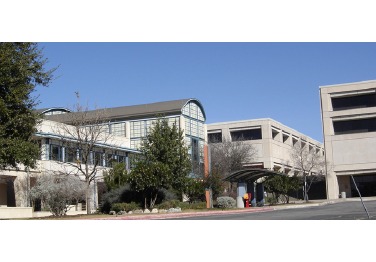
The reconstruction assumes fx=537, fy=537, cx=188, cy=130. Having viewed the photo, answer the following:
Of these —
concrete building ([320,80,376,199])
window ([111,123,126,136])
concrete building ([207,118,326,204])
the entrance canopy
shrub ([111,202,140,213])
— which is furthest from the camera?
concrete building ([207,118,326,204])

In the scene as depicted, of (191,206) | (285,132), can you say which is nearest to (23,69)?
(191,206)

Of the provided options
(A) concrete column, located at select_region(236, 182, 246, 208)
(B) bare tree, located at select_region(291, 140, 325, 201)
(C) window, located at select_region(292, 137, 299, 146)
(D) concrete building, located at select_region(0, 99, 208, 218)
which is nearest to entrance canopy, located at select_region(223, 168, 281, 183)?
(A) concrete column, located at select_region(236, 182, 246, 208)

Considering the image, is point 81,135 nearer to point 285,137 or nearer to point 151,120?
point 151,120

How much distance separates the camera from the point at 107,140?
1982 inches

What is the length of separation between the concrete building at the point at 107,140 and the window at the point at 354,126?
55.8 ft

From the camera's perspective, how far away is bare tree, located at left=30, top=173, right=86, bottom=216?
107 feet

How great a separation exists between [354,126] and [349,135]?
5.45 meters

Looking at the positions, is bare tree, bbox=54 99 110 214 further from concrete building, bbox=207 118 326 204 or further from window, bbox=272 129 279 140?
window, bbox=272 129 279 140

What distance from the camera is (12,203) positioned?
4069 cm

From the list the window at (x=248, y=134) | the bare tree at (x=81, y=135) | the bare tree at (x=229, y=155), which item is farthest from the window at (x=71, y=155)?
the window at (x=248, y=134)

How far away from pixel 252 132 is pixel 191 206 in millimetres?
45023

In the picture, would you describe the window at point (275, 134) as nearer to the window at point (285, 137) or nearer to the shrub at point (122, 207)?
the window at point (285, 137)

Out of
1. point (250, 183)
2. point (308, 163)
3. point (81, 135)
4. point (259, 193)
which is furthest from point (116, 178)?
point (308, 163)
